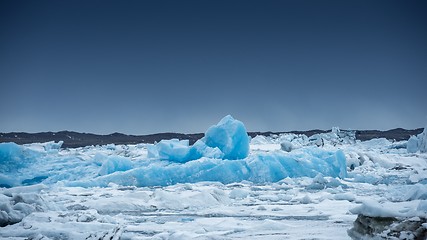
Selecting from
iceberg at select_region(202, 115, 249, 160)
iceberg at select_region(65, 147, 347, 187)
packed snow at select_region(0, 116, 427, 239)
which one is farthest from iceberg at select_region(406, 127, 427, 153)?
iceberg at select_region(202, 115, 249, 160)

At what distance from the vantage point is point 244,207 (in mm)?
8023

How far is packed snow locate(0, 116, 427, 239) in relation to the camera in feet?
16.9

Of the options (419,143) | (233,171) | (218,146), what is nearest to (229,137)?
(218,146)

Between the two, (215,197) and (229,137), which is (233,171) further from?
(215,197)

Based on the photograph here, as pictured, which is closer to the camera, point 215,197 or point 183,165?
point 215,197

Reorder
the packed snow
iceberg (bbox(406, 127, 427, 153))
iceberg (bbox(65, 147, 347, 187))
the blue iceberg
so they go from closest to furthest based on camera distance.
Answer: the packed snow → iceberg (bbox(65, 147, 347, 187)) → the blue iceberg → iceberg (bbox(406, 127, 427, 153))

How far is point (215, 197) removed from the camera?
29.2 ft

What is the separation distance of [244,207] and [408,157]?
14.2 m

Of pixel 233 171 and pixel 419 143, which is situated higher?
pixel 419 143

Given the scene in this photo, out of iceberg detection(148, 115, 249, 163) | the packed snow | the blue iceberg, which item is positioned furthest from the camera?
iceberg detection(148, 115, 249, 163)

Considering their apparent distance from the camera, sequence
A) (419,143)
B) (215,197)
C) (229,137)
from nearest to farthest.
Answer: (215,197), (229,137), (419,143)

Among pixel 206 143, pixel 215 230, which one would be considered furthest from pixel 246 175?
pixel 215 230

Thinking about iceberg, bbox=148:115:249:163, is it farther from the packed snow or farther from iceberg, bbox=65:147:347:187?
iceberg, bbox=65:147:347:187

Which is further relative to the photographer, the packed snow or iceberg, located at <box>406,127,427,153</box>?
iceberg, located at <box>406,127,427,153</box>
